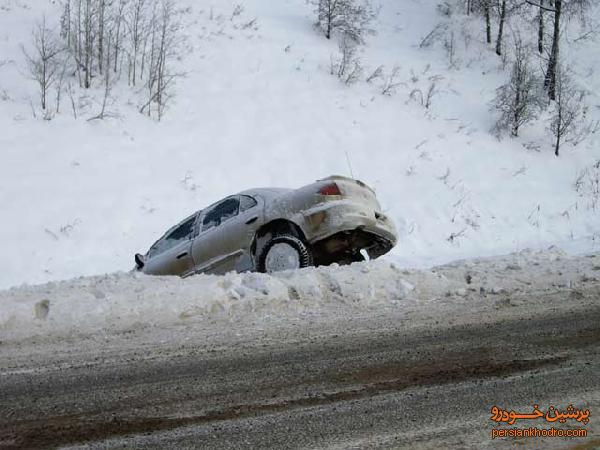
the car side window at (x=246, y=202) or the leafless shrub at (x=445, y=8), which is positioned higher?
the leafless shrub at (x=445, y=8)

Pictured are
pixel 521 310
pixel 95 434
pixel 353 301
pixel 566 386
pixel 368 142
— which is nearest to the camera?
pixel 95 434

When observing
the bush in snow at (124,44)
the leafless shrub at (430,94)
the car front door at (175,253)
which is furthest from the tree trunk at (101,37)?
the car front door at (175,253)

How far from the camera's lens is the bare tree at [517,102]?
19047 mm

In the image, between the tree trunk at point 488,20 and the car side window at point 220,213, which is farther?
the tree trunk at point 488,20

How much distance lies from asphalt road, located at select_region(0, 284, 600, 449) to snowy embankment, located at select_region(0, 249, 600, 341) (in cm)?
45

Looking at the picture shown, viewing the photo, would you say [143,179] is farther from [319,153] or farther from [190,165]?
[319,153]

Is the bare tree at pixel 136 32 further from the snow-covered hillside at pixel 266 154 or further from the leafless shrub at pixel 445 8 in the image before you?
the leafless shrub at pixel 445 8

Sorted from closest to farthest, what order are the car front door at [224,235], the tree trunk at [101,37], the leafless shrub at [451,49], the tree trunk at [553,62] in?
the car front door at [224,235] < the tree trunk at [101,37] < the tree trunk at [553,62] < the leafless shrub at [451,49]

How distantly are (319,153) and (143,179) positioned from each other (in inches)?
182

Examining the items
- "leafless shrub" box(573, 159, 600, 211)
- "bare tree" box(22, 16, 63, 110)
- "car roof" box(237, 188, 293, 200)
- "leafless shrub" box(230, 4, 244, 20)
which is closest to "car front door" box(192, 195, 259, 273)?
"car roof" box(237, 188, 293, 200)

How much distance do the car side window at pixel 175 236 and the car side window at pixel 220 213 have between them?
0.29 m

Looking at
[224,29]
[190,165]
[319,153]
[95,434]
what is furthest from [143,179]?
[95,434]

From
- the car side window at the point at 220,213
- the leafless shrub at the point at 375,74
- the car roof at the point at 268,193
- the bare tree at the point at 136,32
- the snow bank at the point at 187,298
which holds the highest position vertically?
the bare tree at the point at 136,32

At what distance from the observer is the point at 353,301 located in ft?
19.9
